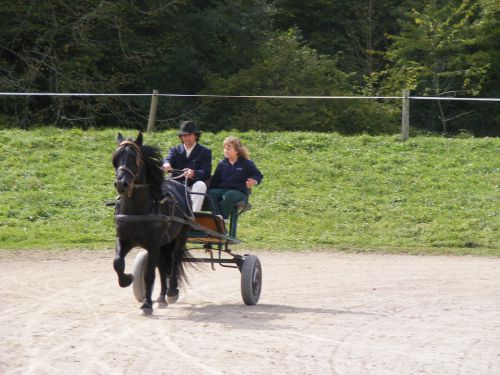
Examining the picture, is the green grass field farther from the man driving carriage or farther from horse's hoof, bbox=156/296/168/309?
horse's hoof, bbox=156/296/168/309

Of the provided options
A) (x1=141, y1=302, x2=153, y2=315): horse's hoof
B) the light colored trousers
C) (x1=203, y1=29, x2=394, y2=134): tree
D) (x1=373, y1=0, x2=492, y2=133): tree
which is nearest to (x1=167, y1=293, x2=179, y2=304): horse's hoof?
(x1=141, y1=302, x2=153, y2=315): horse's hoof

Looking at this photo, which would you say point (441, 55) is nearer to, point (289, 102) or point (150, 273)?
point (289, 102)

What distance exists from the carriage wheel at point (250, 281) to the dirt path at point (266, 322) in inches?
4.8

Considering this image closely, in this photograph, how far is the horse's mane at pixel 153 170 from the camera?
1026cm

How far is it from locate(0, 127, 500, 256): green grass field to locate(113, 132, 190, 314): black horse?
5935 mm

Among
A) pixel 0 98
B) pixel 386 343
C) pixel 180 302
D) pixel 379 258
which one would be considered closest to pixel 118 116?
pixel 0 98

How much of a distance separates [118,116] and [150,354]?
21321 millimetres

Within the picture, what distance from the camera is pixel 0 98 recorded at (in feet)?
91.2

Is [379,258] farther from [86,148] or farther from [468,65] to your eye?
[468,65]

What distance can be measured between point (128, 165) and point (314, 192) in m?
9.57

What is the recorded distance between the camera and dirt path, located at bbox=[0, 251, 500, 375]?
7773 mm

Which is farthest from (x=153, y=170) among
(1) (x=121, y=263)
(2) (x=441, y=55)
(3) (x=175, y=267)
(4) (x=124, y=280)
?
(2) (x=441, y=55)

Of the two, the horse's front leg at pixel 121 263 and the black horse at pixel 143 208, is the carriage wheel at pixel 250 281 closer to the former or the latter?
the black horse at pixel 143 208

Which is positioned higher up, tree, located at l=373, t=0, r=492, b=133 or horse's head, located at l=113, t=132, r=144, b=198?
tree, located at l=373, t=0, r=492, b=133
